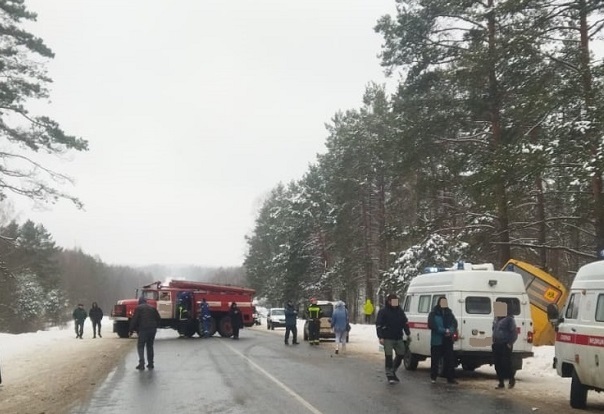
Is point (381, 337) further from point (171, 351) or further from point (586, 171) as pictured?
point (171, 351)

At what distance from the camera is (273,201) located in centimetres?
9506

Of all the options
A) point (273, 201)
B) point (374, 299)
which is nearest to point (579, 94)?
point (374, 299)

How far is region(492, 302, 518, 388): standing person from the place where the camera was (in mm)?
13273

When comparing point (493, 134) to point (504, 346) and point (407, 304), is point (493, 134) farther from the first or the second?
point (504, 346)

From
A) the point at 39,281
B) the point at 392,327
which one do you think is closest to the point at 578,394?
the point at 392,327

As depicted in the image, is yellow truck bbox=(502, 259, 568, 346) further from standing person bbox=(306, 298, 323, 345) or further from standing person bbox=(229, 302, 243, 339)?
standing person bbox=(229, 302, 243, 339)

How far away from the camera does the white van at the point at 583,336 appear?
10141 millimetres

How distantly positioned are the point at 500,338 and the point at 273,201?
82.0 m

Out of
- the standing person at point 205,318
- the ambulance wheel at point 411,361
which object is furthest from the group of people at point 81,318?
the ambulance wheel at point 411,361

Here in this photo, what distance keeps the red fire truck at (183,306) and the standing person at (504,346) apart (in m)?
21.0

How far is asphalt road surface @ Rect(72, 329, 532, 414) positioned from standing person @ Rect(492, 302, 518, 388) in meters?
0.95

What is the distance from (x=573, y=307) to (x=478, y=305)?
13.5 ft

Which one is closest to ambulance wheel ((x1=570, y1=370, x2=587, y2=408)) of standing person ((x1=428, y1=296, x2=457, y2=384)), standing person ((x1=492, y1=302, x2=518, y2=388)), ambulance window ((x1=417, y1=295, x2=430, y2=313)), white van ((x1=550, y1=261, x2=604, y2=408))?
white van ((x1=550, y1=261, x2=604, y2=408))

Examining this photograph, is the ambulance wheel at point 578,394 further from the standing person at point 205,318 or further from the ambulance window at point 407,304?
the standing person at point 205,318
